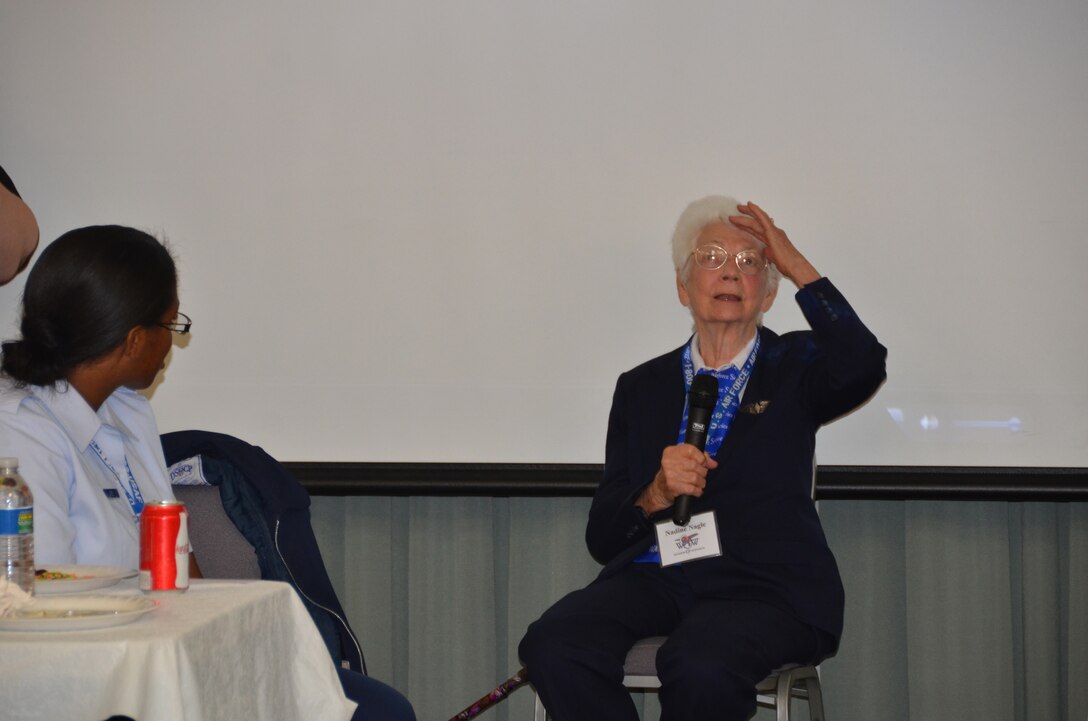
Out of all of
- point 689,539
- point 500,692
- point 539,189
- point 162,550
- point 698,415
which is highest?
point 539,189

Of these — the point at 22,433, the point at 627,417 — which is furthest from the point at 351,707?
the point at 627,417

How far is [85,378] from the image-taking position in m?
1.80

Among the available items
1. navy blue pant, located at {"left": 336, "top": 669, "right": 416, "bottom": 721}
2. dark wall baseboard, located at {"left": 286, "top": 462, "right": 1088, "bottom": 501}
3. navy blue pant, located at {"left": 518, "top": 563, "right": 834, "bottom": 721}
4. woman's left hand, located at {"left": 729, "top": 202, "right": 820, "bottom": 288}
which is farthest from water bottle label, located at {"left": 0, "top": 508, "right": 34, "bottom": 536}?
woman's left hand, located at {"left": 729, "top": 202, "right": 820, "bottom": 288}

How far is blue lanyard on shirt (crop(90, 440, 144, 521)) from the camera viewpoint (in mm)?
1815

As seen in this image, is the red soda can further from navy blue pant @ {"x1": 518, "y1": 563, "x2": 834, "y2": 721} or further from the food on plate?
navy blue pant @ {"x1": 518, "y1": 563, "x2": 834, "y2": 721}

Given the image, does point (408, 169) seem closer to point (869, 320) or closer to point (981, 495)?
point (869, 320)

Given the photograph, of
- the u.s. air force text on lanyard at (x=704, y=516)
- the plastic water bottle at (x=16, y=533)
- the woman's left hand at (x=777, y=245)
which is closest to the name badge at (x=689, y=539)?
the u.s. air force text on lanyard at (x=704, y=516)

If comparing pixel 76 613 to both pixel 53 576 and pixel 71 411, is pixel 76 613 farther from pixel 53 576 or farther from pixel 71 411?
pixel 71 411

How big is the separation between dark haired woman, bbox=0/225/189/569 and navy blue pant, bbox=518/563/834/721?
818 millimetres

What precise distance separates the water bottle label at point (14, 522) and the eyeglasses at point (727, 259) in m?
1.52

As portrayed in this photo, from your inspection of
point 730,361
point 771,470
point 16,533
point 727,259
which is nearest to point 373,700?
point 16,533

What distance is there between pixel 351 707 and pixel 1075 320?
200 cm

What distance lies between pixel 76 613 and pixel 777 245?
5.31 feet

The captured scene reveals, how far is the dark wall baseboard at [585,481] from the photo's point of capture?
258cm
